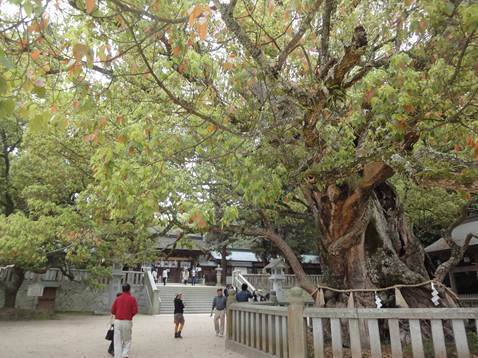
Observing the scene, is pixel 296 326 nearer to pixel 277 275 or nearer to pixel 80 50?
pixel 80 50

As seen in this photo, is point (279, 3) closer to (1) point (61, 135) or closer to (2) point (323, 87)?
(2) point (323, 87)

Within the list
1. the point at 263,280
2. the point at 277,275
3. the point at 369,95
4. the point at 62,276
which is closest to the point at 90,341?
the point at 62,276

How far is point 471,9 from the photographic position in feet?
13.1

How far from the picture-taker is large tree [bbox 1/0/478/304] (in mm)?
4855

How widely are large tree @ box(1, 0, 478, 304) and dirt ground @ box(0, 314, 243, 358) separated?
3740 millimetres

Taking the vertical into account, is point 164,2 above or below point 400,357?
above

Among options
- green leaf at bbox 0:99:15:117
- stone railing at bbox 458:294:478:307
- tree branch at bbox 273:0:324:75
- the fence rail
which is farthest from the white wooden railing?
stone railing at bbox 458:294:478:307

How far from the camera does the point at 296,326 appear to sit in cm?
621

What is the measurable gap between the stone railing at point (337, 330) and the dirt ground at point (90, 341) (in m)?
1.05

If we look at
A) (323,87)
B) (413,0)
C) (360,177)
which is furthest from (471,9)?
(360,177)

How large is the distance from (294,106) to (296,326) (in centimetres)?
397

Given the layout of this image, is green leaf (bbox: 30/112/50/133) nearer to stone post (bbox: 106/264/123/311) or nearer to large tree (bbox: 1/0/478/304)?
large tree (bbox: 1/0/478/304)

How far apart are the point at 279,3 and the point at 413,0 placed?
3.90 metres

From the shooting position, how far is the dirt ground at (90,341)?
9.22 m
